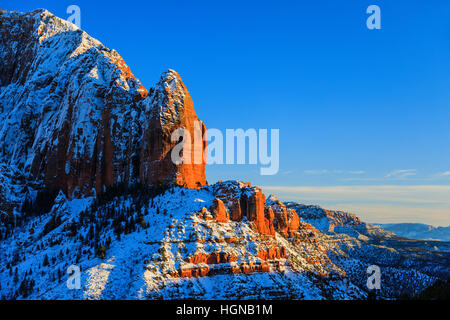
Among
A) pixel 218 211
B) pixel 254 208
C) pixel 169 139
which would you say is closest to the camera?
pixel 218 211

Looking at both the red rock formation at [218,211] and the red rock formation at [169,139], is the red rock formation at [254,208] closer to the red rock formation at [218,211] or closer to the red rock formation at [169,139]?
the red rock formation at [218,211]

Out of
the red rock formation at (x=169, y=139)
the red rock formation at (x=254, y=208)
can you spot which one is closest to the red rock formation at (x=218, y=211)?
the red rock formation at (x=254, y=208)

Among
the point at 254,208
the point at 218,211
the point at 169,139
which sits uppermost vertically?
the point at 169,139

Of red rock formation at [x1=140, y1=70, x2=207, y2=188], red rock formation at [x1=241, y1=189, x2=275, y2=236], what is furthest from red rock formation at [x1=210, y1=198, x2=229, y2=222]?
red rock formation at [x1=140, y1=70, x2=207, y2=188]

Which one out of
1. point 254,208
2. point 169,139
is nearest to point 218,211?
point 254,208

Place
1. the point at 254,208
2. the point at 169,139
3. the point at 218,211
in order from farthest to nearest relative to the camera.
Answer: the point at 169,139 < the point at 254,208 < the point at 218,211

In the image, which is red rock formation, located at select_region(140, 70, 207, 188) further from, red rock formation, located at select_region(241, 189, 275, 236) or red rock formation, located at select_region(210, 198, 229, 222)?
red rock formation, located at select_region(241, 189, 275, 236)

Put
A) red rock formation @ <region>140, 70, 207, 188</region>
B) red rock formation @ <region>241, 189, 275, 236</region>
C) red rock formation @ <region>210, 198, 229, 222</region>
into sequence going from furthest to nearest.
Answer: red rock formation @ <region>140, 70, 207, 188</region>
red rock formation @ <region>241, 189, 275, 236</region>
red rock formation @ <region>210, 198, 229, 222</region>

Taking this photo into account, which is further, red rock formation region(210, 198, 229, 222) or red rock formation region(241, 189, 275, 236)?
red rock formation region(241, 189, 275, 236)

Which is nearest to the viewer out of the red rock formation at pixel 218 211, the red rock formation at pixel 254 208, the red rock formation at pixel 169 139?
the red rock formation at pixel 218 211

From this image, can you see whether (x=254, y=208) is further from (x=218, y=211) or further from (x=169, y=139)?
(x=169, y=139)
